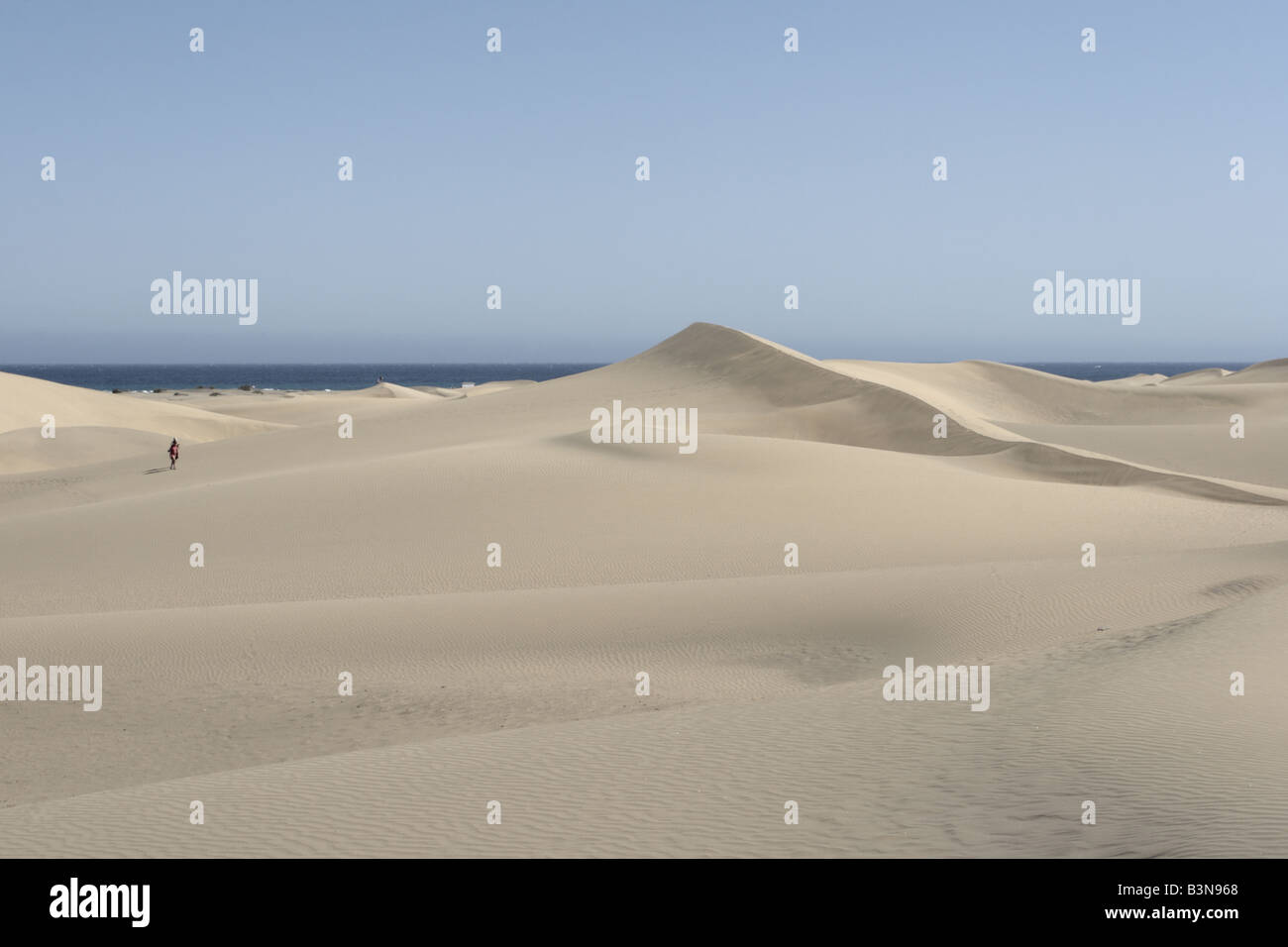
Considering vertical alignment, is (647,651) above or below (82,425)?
below

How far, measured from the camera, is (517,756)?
30.1 feet

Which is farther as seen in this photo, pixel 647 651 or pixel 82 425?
pixel 82 425

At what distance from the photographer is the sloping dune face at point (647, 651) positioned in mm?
7359

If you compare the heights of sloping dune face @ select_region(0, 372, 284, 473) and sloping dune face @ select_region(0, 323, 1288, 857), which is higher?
sloping dune face @ select_region(0, 372, 284, 473)

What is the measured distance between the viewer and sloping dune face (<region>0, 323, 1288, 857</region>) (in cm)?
736

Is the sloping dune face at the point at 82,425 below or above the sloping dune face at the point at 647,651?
above

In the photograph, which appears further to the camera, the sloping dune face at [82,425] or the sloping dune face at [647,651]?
the sloping dune face at [82,425]

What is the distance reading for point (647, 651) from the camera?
14.3 metres

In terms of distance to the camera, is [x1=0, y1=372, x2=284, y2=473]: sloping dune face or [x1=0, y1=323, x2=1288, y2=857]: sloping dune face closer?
[x1=0, y1=323, x2=1288, y2=857]: sloping dune face

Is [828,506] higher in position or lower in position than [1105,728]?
higher

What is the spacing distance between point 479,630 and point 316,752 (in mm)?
4200

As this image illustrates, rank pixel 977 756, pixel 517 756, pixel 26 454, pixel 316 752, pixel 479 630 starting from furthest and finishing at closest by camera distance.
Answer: pixel 26 454 < pixel 479 630 < pixel 316 752 < pixel 517 756 < pixel 977 756

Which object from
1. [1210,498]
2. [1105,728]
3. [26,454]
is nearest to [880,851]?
[1105,728]
